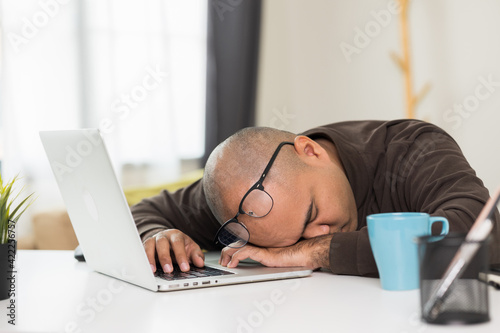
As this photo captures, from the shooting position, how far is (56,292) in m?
1.01

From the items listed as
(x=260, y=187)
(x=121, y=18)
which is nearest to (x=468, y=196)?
(x=260, y=187)

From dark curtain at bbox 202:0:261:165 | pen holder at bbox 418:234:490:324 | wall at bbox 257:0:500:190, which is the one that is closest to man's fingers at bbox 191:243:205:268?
pen holder at bbox 418:234:490:324

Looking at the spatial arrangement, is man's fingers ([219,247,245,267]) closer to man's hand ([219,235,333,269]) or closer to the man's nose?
man's hand ([219,235,333,269])

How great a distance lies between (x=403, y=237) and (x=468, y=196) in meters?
0.31

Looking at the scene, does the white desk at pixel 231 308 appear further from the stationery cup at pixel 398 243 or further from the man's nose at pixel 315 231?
the man's nose at pixel 315 231

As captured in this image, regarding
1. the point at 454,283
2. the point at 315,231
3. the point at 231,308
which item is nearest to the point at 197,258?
the point at 315,231

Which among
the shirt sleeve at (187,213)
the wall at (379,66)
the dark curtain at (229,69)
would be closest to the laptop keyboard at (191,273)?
the shirt sleeve at (187,213)

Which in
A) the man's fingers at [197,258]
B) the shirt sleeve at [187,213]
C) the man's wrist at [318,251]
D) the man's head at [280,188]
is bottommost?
the shirt sleeve at [187,213]

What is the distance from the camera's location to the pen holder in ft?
2.15

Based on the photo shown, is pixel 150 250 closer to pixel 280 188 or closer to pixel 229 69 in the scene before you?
pixel 280 188

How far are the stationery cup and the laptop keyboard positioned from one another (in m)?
0.31

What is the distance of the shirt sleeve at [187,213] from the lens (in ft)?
5.35

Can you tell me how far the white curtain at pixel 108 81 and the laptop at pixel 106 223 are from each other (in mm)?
1587

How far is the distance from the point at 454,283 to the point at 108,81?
2595 millimetres
